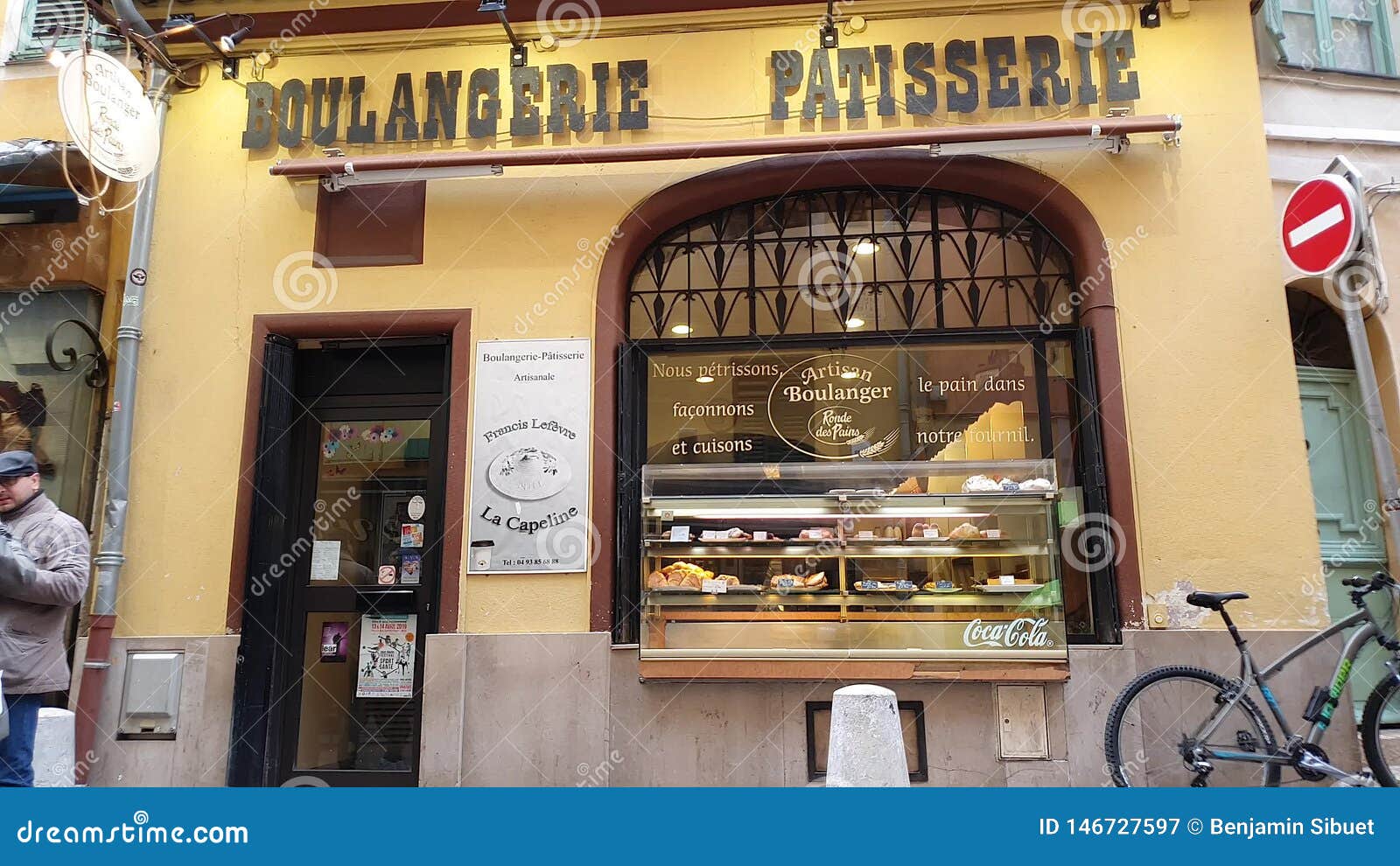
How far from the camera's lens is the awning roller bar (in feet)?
22.4

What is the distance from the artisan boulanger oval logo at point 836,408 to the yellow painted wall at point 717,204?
1452mm

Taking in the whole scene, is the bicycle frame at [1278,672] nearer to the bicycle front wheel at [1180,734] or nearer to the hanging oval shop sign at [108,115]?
the bicycle front wheel at [1180,734]

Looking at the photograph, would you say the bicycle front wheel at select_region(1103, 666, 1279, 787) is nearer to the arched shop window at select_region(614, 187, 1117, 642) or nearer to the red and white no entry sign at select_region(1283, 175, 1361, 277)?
the arched shop window at select_region(614, 187, 1117, 642)

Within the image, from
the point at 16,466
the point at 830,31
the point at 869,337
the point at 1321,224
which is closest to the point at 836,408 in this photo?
the point at 869,337

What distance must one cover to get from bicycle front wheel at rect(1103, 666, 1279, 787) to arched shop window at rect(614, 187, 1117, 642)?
33.4 inches

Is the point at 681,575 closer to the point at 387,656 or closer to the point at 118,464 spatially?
the point at 387,656

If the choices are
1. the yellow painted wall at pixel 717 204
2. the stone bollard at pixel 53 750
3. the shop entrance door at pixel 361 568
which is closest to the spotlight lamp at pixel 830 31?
the yellow painted wall at pixel 717 204

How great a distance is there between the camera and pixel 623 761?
262 inches

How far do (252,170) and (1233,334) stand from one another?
25.1ft

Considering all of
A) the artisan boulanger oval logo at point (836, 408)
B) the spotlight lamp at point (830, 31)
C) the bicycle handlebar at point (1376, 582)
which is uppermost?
the spotlight lamp at point (830, 31)

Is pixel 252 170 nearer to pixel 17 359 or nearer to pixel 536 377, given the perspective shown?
pixel 17 359

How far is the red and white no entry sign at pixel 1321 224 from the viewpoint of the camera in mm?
6285

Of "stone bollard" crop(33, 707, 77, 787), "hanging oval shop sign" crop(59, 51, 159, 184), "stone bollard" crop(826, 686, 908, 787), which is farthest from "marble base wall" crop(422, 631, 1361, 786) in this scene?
"hanging oval shop sign" crop(59, 51, 159, 184)

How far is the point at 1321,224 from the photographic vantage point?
6.51 meters
